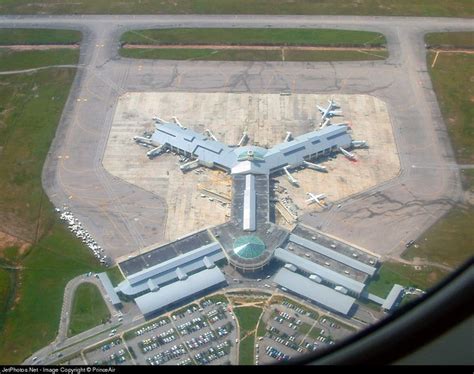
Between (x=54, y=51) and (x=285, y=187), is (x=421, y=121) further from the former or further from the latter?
(x=54, y=51)

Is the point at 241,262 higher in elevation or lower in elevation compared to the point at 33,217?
higher

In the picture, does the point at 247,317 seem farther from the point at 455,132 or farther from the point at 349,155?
the point at 455,132

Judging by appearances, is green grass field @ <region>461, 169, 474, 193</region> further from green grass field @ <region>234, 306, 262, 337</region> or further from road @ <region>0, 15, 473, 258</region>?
green grass field @ <region>234, 306, 262, 337</region>

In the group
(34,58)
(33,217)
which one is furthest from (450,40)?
(33,217)

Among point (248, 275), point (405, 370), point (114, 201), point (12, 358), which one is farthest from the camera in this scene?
point (114, 201)

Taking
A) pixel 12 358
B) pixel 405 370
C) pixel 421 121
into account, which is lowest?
pixel 12 358

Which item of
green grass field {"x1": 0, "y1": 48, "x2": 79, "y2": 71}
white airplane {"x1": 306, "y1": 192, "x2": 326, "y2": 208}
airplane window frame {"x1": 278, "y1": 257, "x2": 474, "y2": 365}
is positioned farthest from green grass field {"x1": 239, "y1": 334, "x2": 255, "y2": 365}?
green grass field {"x1": 0, "y1": 48, "x2": 79, "y2": 71}

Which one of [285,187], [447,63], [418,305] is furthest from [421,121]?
[418,305]
